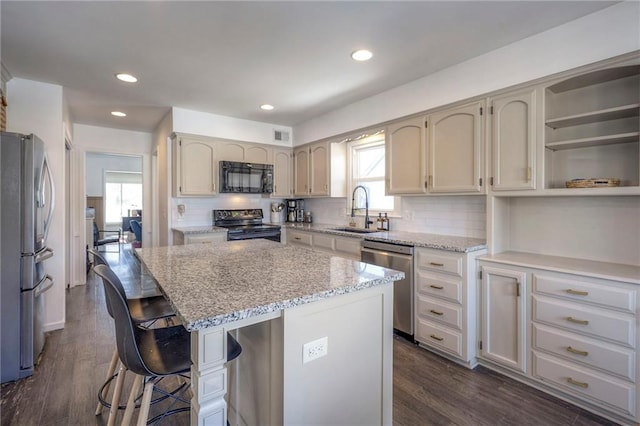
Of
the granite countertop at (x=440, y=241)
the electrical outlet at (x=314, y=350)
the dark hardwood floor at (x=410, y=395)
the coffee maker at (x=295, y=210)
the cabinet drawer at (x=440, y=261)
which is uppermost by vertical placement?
the coffee maker at (x=295, y=210)

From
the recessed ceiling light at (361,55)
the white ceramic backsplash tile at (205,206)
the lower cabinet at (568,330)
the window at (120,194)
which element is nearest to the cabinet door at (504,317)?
the lower cabinet at (568,330)

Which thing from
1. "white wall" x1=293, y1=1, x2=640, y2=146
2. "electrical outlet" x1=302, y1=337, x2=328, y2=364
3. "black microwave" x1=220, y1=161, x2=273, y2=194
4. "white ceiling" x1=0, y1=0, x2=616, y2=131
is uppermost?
"white ceiling" x1=0, y1=0, x2=616, y2=131

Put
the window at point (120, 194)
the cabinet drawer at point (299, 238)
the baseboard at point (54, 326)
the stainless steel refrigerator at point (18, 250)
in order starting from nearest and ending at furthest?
the stainless steel refrigerator at point (18, 250), the baseboard at point (54, 326), the cabinet drawer at point (299, 238), the window at point (120, 194)

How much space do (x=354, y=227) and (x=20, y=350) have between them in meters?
3.37

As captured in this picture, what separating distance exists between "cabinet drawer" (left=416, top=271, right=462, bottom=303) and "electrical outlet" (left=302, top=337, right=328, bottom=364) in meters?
1.55

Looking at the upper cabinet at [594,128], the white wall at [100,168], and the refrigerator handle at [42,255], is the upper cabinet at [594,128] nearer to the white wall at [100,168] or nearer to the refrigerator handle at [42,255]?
the refrigerator handle at [42,255]

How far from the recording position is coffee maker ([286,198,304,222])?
5.16 m

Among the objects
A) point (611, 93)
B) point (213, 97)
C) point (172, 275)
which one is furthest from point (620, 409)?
point (213, 97)

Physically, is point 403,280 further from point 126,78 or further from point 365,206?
point 126,78

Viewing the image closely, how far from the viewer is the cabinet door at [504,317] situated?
2.18 meters

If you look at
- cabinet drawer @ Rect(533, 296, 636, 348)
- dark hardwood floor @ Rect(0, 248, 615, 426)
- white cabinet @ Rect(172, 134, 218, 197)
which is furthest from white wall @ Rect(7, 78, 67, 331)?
cabinet drawer @ Rect(533, 296, 636, 348)

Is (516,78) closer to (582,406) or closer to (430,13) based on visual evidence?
(430,13)

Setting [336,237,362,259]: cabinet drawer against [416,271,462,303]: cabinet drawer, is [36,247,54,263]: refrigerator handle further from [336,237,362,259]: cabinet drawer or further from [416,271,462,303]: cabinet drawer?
[416,271,462,303]: cabinet drawer

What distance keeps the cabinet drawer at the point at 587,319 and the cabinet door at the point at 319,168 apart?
2804 mm
